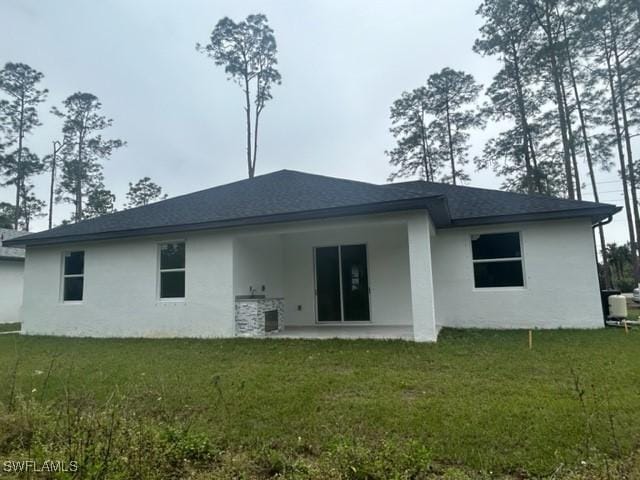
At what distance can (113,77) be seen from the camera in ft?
47.8

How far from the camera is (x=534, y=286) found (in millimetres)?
8422

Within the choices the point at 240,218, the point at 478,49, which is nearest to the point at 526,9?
the point at 478,49

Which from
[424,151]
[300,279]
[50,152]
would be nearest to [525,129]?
[424,151]

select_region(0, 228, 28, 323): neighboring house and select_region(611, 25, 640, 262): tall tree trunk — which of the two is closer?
select_region(611, 25, 640, 262): tall tree trunk

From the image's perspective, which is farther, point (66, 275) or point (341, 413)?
point (66, 275)

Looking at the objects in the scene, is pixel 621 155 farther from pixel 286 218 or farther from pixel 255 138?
pixel 255 138

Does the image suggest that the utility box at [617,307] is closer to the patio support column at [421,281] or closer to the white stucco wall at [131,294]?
the patio support column at [421,281]

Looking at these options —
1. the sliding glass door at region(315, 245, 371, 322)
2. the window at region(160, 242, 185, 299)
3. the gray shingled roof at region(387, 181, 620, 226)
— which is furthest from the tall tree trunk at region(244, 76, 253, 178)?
the gray shingled roof at region(387, 181, 620, 226)

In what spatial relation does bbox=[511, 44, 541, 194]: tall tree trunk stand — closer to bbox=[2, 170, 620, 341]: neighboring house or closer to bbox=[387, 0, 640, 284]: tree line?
bbox=[387, 0, 640, 284]: tree line

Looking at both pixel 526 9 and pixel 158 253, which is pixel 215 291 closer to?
pixel 158 253

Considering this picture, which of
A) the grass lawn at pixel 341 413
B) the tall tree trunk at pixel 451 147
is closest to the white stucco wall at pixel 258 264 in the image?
the grass lawn at pixel 341 413

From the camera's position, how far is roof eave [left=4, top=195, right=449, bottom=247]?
6844mm

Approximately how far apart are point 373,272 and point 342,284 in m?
0.90

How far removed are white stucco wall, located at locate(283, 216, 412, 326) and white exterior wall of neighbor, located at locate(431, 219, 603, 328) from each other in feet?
3.05
